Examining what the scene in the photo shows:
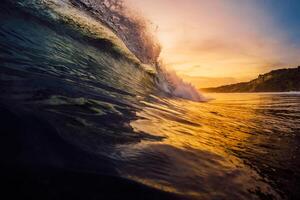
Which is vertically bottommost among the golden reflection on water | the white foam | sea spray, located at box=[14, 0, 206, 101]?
the golden reflection on water

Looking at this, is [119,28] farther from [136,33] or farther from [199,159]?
[199,159]

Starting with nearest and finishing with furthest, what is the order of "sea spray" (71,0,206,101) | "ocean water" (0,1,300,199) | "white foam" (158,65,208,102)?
"ocean water" (0,1,300,199), "sea spray" (71,0,206,101), "white foam" (158,65,208,102)

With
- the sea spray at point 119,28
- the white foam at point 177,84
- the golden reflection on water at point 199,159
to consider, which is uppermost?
the sea spray at point 119,28

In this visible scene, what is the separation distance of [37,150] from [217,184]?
1.31 m

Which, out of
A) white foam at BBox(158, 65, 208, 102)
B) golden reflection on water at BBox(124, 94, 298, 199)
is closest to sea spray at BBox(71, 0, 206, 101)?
white foam at BBox(158, 65, 208, 102)

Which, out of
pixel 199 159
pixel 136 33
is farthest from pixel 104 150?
pixel 136 33

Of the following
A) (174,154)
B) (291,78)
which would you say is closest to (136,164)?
(174,154)

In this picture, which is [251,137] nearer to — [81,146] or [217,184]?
[217,184]

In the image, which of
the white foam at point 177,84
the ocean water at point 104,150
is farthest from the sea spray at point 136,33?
the ocean water at point 104,150

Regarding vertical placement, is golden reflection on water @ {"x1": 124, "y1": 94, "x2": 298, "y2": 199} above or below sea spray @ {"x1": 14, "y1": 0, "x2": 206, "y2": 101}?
below

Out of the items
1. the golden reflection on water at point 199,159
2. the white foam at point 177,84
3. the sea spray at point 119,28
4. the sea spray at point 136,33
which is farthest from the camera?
the white foam at point 177,84

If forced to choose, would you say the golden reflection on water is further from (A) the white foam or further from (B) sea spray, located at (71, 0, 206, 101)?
(A) the white foam

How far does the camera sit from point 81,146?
2.31m

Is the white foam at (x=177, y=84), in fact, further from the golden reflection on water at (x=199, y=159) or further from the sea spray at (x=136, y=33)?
the golden reflection on water at (x=199, y=159)
